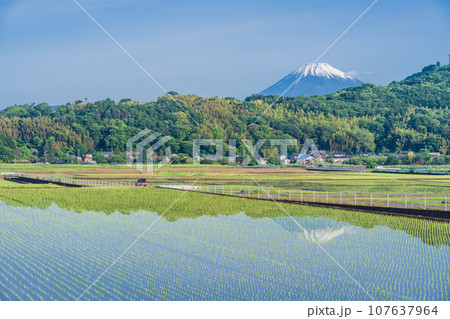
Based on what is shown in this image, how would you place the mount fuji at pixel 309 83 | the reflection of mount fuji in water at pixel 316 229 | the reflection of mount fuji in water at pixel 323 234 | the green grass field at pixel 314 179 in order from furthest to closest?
the mount fuji at pixel 309 83
the green grass field at pixel 314 179
the reflection of mount fuji in water at pixel 316 229
the reflection of mount fuji in water at pixel 323 234

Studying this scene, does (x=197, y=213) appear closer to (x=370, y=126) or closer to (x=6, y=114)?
(x=370, y=126)

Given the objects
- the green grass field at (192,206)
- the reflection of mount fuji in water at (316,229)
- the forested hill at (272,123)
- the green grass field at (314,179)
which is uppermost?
the forested hill at (272,123)

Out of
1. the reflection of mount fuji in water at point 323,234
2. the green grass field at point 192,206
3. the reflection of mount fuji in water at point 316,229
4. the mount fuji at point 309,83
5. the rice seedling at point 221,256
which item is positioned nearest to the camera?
the rice seedling at point 221,256

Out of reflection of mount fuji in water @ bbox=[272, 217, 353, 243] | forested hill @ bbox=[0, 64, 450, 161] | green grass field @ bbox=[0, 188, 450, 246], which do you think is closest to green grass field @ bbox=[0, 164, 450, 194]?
green grass field @ bbox=[0, 188, 450, 246]

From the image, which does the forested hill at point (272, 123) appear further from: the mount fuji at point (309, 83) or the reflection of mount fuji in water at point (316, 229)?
the reflection of mount fuji in water at point (316, 229)

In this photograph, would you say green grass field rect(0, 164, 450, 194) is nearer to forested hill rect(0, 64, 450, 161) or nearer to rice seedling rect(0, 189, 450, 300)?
rice seedling rect(0, 189, 450, 300)

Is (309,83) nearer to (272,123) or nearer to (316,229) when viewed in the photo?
(272,123)

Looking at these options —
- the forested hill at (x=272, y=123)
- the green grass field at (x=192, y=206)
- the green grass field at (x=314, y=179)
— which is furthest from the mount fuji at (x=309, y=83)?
the green grass field at (x=192, y=206)
